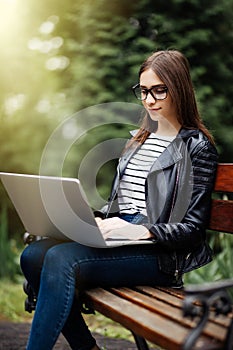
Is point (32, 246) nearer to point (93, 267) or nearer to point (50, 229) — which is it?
point (50, 229)

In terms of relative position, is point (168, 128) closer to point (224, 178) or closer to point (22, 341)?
point (224, 178)

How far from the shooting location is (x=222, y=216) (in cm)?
252

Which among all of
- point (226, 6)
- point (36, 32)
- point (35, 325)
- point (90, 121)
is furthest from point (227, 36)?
point (35, 325)

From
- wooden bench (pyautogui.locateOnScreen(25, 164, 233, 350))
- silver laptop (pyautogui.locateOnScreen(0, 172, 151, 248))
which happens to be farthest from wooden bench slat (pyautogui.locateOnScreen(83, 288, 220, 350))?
silver laptop (pyautogui.locateOnScreen(0, 172, 151, 248))

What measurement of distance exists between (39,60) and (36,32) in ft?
0.80

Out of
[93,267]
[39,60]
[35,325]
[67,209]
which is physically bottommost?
[35,325]

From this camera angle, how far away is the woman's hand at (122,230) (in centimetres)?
229

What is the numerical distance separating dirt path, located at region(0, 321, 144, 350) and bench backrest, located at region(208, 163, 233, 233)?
1.24m

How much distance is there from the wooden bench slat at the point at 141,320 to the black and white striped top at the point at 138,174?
0.42 m

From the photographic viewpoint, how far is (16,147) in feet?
17.3

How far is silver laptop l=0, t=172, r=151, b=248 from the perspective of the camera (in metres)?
2.12

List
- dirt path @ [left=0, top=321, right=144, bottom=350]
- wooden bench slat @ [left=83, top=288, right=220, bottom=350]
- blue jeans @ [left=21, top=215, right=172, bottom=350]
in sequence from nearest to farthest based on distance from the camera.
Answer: wooden bench slat @ [left=83, top=288, right=220, bottom=350]
blue jeans @ [left=21, top=215, right=172, bottom=350]
dirt path @ [left=0, top=321, right=144, bottom=350]

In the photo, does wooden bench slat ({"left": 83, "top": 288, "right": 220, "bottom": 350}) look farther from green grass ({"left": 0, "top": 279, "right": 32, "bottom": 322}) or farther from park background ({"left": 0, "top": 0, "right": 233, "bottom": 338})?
park background ({"left": 0, "top": 0, "right": 233, "bottom": 338})

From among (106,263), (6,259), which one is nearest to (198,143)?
(106,263)
